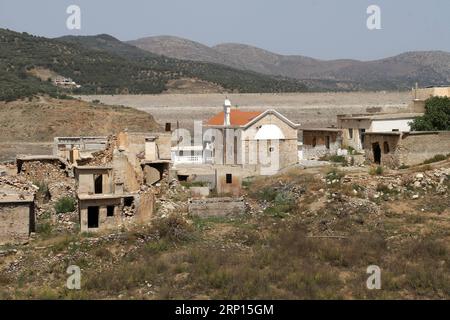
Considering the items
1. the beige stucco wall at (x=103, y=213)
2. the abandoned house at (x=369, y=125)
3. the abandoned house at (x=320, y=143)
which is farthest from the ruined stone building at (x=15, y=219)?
the abandoned house at (x=369, y=125)

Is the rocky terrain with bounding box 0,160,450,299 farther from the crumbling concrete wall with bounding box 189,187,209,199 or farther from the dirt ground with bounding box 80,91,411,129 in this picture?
the dirt ground with bounding box 80,91,411,129

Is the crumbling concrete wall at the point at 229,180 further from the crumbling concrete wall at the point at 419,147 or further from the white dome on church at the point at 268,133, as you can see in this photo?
the crumbling concrete wall at the point at 419,147

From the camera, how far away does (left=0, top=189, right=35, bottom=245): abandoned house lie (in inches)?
678

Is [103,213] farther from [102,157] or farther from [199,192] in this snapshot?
[102,157]

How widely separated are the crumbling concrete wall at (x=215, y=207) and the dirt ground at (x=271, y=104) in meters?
46.1

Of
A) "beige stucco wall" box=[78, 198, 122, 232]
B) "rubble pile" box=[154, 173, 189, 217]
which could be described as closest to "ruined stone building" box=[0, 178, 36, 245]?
"beige stucco wall" box=[78, 198, 122, 232]

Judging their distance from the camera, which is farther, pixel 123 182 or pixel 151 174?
pixel 151 174

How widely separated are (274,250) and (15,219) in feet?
21.7

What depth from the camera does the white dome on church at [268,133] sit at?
2867 centimetres

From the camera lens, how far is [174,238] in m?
16.8

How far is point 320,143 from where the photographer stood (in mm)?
33938

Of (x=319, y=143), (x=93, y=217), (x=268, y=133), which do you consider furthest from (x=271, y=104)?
(x=93, y=217)
